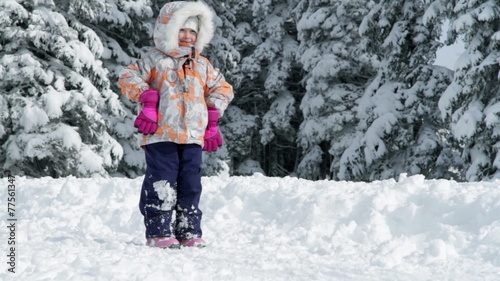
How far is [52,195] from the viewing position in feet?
23.3

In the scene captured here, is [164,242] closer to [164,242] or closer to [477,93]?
[164,242]

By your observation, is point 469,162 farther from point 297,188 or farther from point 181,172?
point 181,172

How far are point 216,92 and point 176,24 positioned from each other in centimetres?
63

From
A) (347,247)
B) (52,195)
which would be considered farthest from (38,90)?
(347,247)

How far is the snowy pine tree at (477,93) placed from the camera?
1272 cm

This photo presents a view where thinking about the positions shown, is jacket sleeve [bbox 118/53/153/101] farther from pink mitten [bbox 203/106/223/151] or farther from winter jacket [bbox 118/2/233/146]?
pink mitten [bbox 203/106/223/151]

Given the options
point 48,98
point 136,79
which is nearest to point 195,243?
point 136,79

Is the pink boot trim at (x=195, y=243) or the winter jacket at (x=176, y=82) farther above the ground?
the winter jacket at (x=176, y=82)

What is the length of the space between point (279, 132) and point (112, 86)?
312 inches

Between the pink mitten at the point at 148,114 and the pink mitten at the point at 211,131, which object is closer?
the pink mitten at the point at 148,114

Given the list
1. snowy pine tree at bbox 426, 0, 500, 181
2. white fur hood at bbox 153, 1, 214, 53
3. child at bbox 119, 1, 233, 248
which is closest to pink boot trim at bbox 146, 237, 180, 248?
child at bbox 119, 1, 233, 248

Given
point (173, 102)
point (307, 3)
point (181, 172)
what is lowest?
point (181, 172)

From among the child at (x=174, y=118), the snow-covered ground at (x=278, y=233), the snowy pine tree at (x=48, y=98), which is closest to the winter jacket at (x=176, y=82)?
the child at (x=174, y=118)

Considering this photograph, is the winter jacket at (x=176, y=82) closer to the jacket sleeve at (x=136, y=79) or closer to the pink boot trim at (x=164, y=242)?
the jacket sleeve at (x=136, y=79)
